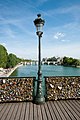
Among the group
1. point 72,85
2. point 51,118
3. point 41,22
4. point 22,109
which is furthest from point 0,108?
point 41,22

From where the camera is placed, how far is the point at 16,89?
Answer: 8.62 meters

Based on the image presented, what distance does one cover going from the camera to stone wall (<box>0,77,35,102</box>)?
8508 millimetres

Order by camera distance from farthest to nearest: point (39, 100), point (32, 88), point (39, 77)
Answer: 1. point (32, 88)
2. point (39, 77)
3. point (39, 100)

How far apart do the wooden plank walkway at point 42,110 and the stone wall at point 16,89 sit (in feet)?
1.10

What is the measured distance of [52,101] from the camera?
28.2ft

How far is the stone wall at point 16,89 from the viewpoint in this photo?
8.51m

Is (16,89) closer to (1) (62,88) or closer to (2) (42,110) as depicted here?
(2) (42,110)

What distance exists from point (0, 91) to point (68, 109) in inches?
121

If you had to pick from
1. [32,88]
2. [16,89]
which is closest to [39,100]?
[32,88]

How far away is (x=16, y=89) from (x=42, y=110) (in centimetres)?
182

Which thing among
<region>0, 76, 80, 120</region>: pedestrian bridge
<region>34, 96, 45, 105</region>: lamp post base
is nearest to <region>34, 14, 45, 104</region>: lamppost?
<region>34, 96, 45, 105</region>: lamp post base

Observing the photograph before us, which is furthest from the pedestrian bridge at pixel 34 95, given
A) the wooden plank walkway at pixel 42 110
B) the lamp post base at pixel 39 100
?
the lamp post base at pixel 39 100

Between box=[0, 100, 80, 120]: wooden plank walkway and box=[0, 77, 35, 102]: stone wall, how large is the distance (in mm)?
334

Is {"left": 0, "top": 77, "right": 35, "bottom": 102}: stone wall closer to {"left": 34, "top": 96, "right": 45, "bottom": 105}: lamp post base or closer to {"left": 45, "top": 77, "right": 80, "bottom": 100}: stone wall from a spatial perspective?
{"left": 34, "top": 96, "right": 45, "bottom": 105}: lamp post base
